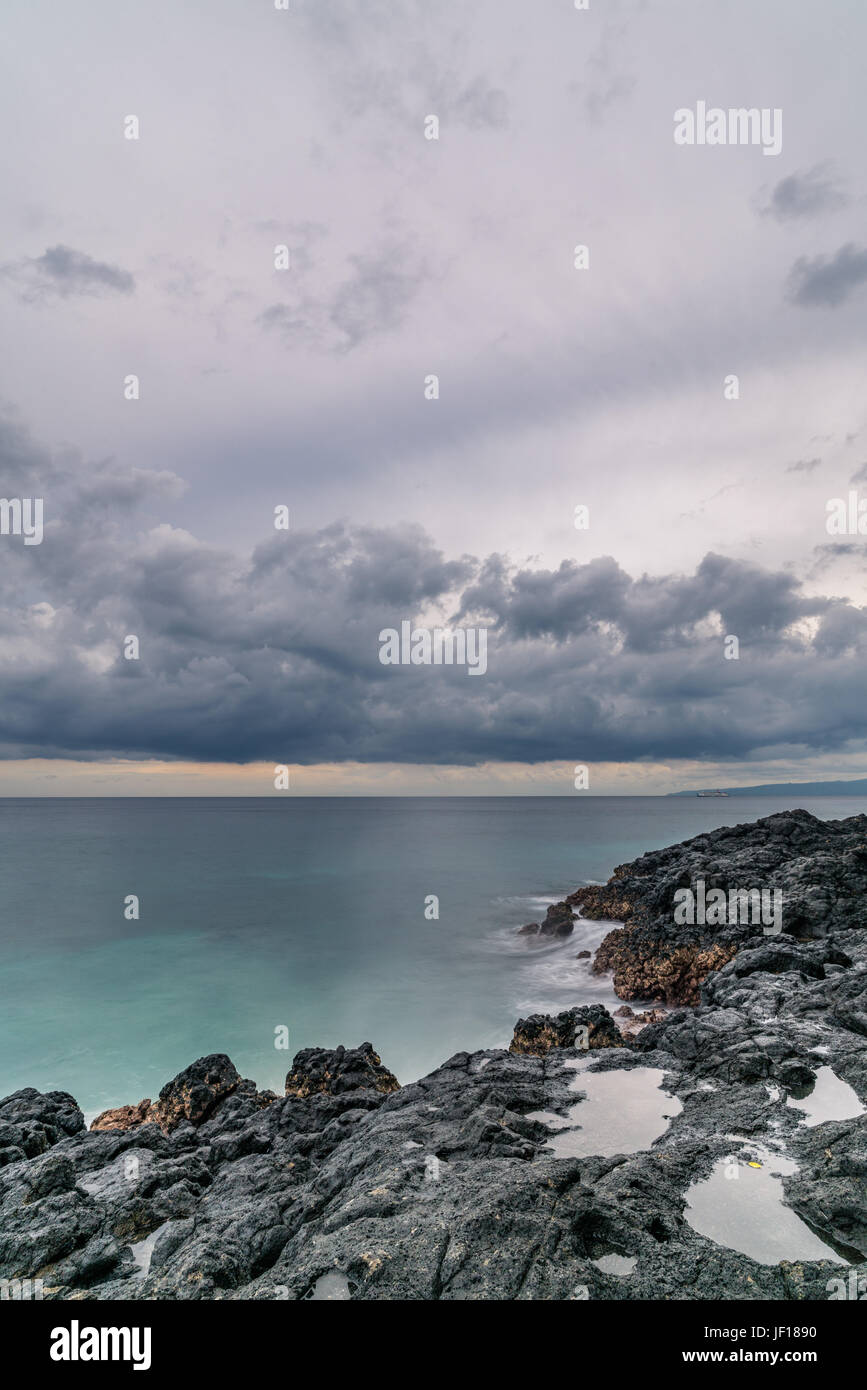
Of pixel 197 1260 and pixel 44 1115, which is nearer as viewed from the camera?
pixel 197 1260

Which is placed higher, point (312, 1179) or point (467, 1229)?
point (467, 1229)

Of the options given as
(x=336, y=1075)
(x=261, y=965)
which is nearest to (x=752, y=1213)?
(x=336, y=1075)

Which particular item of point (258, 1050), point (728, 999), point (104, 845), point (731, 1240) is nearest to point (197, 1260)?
point (731, 1240)

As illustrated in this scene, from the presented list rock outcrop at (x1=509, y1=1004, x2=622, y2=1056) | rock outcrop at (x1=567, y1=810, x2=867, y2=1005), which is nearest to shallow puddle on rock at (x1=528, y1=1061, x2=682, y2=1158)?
rock outcrop at (x1=509, y1=1004, x2=622, y2=1056)

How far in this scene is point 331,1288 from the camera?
4680mm

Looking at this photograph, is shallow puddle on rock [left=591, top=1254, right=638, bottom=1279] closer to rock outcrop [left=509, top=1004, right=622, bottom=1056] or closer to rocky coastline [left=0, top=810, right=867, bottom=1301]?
rocky coastline [left=0, top=810, right=867, bottom=1301]

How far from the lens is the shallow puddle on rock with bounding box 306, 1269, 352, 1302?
4.61 meters

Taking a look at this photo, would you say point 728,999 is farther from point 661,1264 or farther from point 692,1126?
point 661,1264

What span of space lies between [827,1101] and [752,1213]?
2894 mm

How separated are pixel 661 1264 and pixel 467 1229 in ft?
5.05
